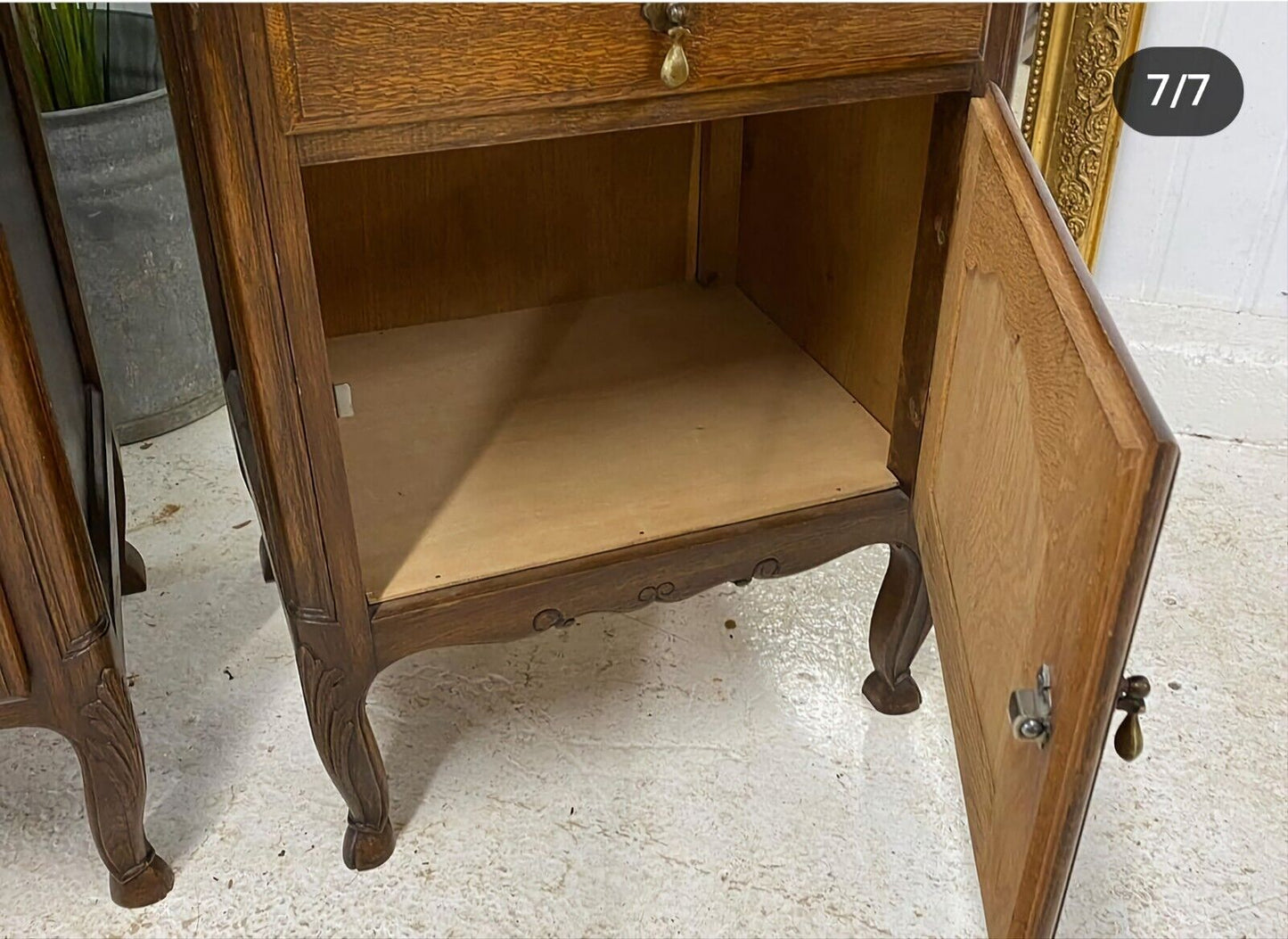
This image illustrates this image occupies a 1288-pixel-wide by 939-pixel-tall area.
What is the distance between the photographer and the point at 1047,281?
0.60m

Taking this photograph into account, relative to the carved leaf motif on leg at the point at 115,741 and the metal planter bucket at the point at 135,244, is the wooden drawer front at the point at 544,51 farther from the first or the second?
the metal planter bucket at the point at 135,244

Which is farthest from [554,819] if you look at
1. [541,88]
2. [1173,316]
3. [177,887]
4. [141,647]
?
[1173,316]

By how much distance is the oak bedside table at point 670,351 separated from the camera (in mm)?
606

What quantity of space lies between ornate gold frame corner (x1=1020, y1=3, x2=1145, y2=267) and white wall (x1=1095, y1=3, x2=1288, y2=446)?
0.9 inches

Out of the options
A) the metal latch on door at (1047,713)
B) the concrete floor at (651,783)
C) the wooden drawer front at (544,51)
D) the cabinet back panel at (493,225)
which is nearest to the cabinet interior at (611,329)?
the cabinet back panel at (493,225)

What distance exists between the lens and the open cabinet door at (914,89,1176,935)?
1.70 ft

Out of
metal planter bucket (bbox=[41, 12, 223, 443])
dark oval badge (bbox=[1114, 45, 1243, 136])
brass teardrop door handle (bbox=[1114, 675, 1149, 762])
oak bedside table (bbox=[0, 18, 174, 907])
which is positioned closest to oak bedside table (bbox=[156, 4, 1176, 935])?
brass teardrop door handle (bbox=[1114, 675, 1149, 762])

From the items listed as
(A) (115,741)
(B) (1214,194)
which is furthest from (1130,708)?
(B) (1214,194)

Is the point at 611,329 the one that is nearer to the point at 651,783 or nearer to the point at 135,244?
the point at 651,783

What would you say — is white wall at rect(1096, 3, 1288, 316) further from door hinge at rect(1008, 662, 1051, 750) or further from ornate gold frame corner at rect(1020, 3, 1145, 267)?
door hinge at rect(1008, 662, 1051, 750)

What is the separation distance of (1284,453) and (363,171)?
3.54ft

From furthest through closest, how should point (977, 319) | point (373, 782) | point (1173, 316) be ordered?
point (1173, 316), point (373, 782), point (977, 319)

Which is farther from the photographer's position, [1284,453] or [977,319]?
[1284,453]

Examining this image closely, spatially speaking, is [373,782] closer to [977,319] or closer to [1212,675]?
[977,319]
